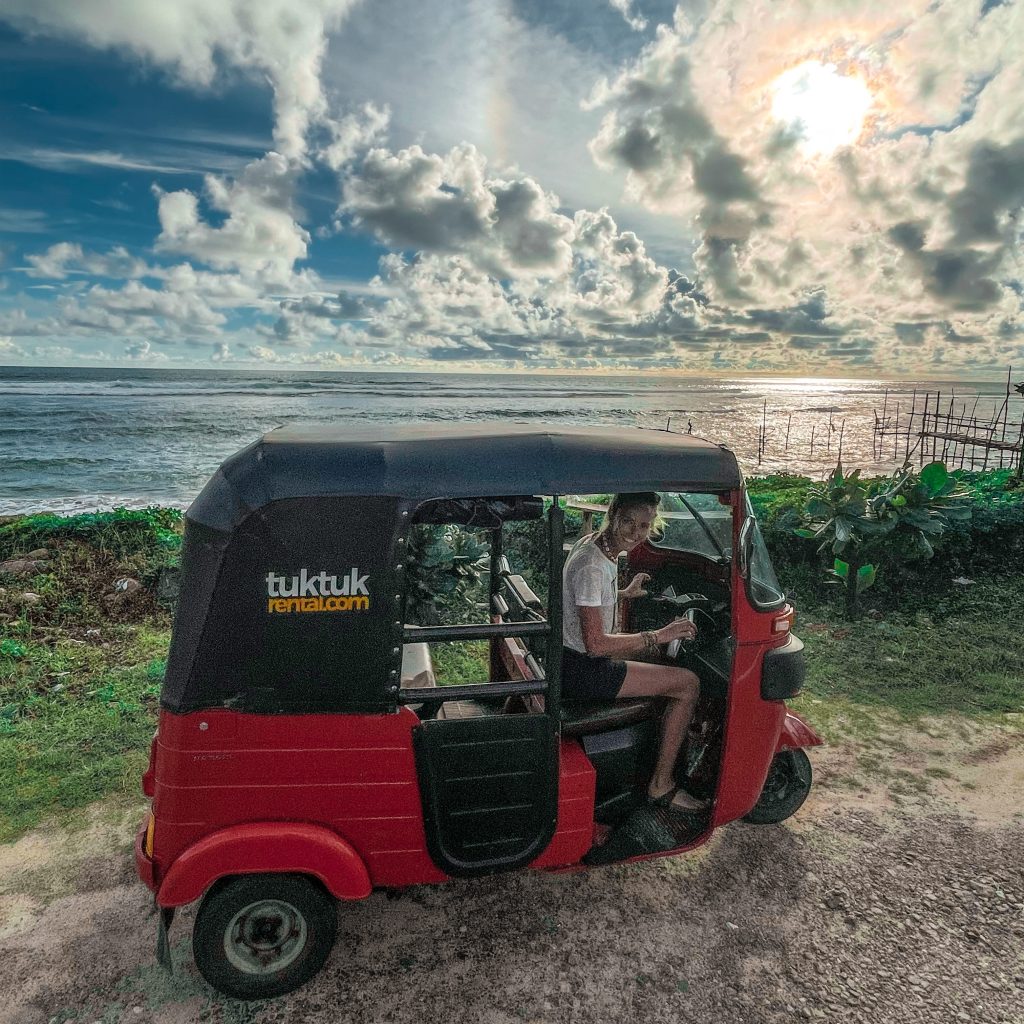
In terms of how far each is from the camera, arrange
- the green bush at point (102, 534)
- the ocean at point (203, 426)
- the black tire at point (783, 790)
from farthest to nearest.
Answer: the ocean at point (203, 426), the green bush at point (102, 534), the black tire at point (783, 790)

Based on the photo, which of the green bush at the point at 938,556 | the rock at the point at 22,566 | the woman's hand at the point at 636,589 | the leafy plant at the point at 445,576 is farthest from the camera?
the rock at the point at 22,566

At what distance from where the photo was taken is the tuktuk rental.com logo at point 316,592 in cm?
292

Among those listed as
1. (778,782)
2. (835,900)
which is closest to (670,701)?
(778,782)

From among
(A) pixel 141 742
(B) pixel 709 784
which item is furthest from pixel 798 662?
(A) pixel 141 742

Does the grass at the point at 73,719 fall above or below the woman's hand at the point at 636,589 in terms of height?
below

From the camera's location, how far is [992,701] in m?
5.95

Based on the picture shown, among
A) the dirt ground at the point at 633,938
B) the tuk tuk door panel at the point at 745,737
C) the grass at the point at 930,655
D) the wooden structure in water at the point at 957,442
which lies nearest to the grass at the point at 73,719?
the dirt ground at the point at 633,938

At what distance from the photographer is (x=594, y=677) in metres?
3.64

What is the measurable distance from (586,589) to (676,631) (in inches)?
21.5

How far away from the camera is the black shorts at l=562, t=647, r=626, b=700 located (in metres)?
3.64

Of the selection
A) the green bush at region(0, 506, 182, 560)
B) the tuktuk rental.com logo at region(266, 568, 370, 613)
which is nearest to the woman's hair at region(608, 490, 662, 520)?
the tuktuk rental.com logo at region(266, 568, 370, 613)

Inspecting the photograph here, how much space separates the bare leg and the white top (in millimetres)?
292

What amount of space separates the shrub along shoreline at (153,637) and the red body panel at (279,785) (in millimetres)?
2148

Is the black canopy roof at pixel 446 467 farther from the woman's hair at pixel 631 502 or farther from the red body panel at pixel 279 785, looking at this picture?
the red body panel at pixel 279 785
